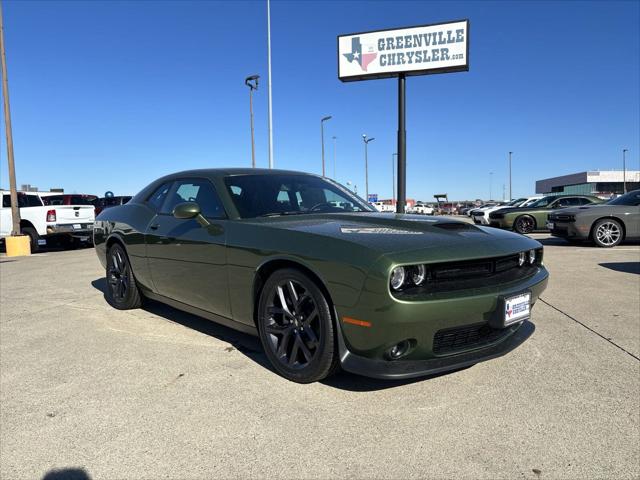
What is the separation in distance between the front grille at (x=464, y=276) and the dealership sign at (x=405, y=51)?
13216mm

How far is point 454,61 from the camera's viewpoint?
14445 millimetres

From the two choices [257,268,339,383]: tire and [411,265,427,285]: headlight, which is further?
[257,268,339,383]: tire

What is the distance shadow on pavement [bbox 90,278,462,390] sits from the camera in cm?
284

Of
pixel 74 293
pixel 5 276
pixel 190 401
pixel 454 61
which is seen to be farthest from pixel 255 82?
pixel 190 401

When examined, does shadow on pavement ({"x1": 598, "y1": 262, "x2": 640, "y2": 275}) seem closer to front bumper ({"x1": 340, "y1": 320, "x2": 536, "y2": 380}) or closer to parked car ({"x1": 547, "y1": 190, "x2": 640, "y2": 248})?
parked car ({"x1": 547, "y1": 190, "x2": 640, "y2": 248})

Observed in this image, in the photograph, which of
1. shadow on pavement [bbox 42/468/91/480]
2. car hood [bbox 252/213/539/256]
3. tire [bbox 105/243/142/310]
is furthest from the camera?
tire [bbox 105/243/142/310]

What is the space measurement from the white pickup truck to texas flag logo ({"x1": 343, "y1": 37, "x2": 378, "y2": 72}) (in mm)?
9484

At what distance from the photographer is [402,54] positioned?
48.3 ft

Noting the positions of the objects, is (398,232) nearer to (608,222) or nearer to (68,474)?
(68,474)

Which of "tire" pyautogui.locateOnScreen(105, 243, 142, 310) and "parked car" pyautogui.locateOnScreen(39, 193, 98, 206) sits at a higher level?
"parked car" pyautogui.locateOnScreen(39, 193, 98, 206)

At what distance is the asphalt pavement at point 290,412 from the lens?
81.0 inches

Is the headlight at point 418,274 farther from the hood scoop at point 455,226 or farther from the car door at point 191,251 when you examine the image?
the car door at point 191,251

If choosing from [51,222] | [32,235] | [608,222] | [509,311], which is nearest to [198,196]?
[509,311]

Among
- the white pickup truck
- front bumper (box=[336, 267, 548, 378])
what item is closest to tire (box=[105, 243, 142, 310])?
front bumper (box=[336, 267, 548, 378])
